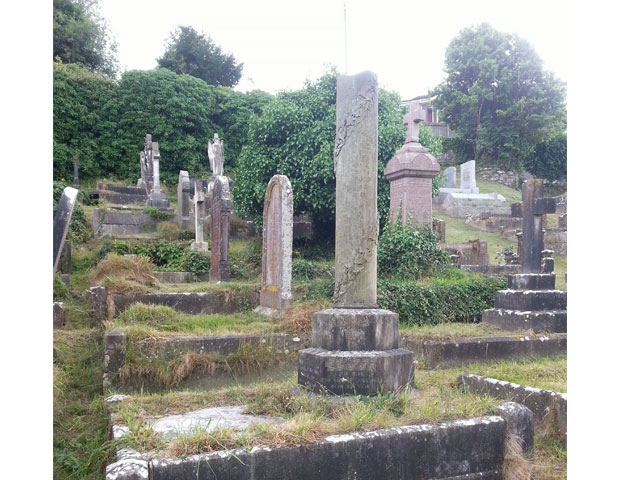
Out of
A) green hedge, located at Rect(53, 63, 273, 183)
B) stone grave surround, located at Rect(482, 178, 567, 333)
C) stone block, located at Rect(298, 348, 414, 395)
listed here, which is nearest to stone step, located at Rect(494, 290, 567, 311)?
stone grave surround, located at Rect(482, 178, 567, 333)

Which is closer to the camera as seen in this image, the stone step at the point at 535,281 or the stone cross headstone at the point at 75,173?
the stone step at the point at 535,281

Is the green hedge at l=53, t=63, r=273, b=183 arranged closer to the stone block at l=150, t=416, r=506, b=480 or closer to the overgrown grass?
the overgrown grass

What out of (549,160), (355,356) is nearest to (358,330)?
(355,356)

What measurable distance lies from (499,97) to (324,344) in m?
30.6

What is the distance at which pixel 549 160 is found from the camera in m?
32.6

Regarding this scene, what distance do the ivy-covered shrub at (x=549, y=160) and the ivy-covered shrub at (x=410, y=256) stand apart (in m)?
25.6

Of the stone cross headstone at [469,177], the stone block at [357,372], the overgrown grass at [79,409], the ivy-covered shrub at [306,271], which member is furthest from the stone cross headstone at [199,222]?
the stone cross headstone at [469,177]

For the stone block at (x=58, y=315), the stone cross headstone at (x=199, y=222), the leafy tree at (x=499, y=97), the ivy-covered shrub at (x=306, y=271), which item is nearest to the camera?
the stone block at (x=58, y=315)

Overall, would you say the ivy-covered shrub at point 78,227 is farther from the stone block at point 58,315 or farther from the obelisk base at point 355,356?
the obelisk base at point 355,356

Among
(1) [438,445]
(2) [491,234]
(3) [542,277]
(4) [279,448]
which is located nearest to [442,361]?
(3) [542,277]

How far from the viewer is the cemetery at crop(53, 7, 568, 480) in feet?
9.87

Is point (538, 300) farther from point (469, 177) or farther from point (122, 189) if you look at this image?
point (469, 177)

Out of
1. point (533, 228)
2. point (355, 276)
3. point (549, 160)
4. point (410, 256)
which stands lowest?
point (355, 276)

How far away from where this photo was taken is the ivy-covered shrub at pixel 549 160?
32.5m
